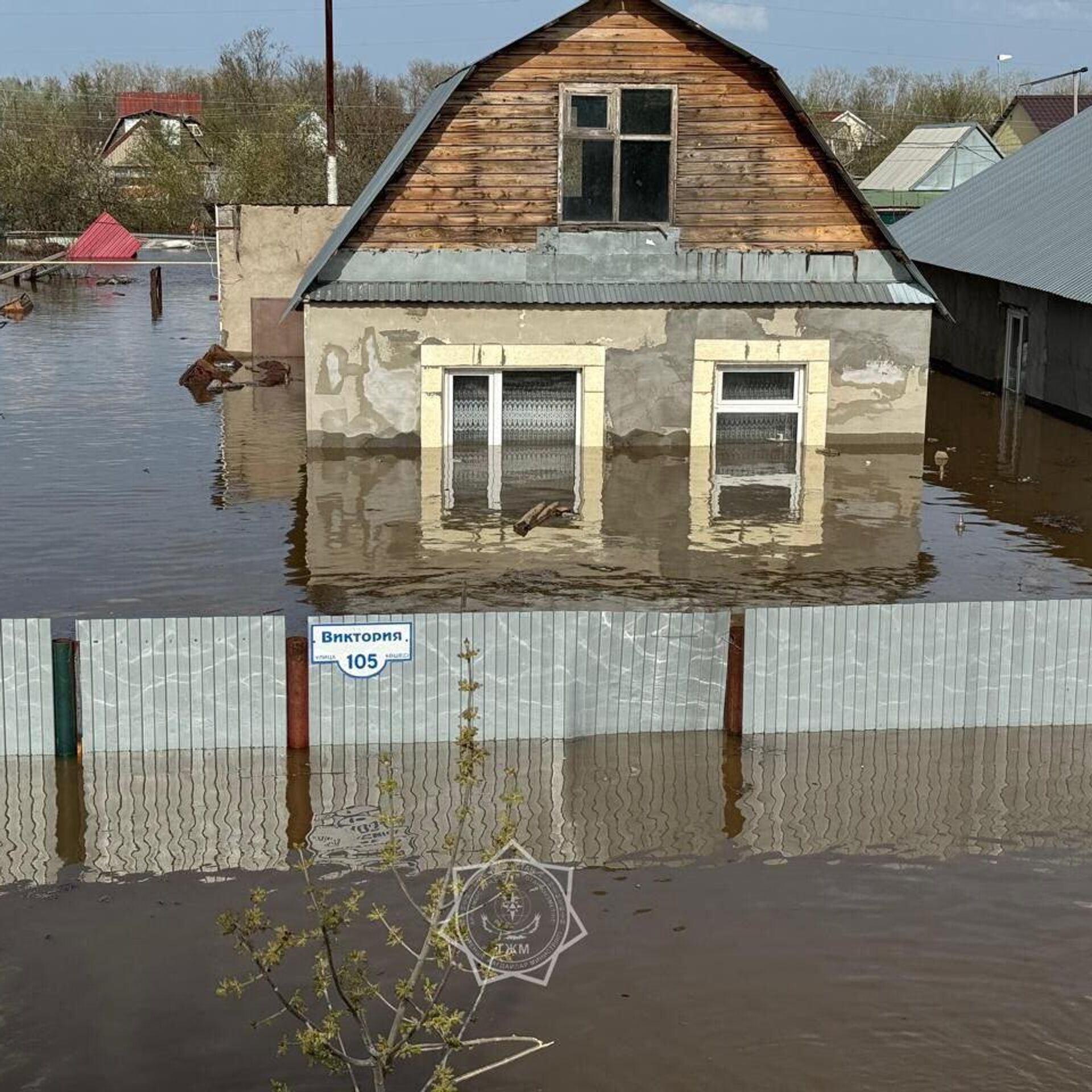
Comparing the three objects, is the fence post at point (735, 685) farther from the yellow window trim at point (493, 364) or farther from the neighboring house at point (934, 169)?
the neighboring house at point (934, 169)

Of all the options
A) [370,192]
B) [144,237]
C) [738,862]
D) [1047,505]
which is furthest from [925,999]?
[144,237]

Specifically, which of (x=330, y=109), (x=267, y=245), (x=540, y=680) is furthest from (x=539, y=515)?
(x=330, y=109)

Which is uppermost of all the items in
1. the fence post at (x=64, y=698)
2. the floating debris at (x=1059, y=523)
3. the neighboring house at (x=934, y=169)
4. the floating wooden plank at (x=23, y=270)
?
the neighboring house at (x=934, y=169)

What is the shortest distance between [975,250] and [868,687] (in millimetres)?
22477

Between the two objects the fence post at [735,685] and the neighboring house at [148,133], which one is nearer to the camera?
the fence post at [735,685]

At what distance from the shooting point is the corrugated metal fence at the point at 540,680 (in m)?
12.1

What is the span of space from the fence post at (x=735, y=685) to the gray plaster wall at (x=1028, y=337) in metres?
16.7

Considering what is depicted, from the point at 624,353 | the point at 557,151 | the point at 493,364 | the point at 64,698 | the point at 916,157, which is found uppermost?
the point at 916,157

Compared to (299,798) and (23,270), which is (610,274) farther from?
(23,270)

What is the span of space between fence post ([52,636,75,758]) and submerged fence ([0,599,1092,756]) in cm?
1

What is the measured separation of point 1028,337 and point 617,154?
11097 mm

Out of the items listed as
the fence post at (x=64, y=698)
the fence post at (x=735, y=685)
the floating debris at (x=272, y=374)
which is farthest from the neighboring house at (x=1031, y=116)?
the fence post at (x=64, y=698)

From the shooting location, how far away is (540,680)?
1237 centimetres

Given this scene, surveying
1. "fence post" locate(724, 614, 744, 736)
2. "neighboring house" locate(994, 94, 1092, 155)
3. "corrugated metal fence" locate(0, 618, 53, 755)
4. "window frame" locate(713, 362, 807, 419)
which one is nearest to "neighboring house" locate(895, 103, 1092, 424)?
"window frame" locate(713, 362, 807, 419)
